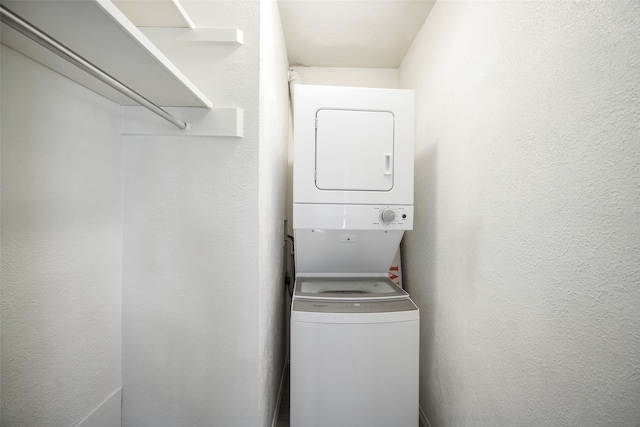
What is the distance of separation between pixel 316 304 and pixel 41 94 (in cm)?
137

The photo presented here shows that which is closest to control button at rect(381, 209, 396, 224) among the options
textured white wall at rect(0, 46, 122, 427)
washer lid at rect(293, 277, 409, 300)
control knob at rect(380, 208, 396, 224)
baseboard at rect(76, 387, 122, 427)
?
control knob at rect(380, 208, 396, 224)

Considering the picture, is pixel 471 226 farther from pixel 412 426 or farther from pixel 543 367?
pixel 412 426

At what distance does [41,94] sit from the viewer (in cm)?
75

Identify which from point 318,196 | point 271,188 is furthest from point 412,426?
point 271,188

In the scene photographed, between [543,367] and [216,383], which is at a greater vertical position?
[543,367]

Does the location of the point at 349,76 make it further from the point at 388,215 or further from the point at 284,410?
the point at 284,410

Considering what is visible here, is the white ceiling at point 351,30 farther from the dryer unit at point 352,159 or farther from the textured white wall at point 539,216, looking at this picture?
the dryer unit at point 352,159

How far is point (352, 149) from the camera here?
1338 millimetres

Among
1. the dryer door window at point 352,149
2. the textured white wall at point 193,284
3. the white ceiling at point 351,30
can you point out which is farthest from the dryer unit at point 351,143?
the white ceiling at point 351,30

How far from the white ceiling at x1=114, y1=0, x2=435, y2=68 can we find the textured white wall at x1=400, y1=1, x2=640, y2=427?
0.34 meters

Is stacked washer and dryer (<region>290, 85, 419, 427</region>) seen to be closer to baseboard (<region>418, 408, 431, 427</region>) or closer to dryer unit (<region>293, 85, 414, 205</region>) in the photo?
dryer unit (<region>293, 85, 414, 205</region>)

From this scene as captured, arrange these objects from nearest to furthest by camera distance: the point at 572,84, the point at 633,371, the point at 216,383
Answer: the point at 633,371, the point at 572,84, the point at 216,383

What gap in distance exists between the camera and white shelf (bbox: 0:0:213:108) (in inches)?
20.0

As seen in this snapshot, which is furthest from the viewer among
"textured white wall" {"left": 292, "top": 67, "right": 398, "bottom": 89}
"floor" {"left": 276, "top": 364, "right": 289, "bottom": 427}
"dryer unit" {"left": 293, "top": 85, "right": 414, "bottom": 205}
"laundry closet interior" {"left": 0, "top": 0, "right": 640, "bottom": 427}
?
"textured white wall" {"left": 292, "top": 67, "right": 398, "bottom": 89}
